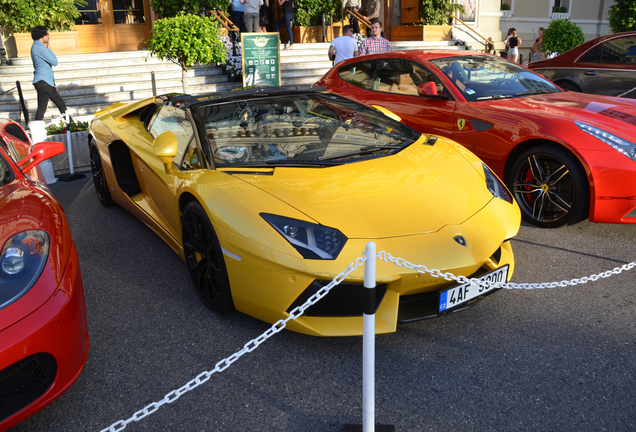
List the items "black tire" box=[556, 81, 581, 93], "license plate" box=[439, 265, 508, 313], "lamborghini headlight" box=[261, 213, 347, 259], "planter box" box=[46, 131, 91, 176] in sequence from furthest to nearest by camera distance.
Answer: "black tire" box=[556, 81, 581, 93] → "planter box" box=[46, 131, 91, 176] → "license plate" box=[439, 265, 508, 313] → "lamborghini headlight" box=[261, 213, 347, 259]

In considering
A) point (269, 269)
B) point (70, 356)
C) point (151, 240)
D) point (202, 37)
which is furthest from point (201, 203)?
point (202, 37)

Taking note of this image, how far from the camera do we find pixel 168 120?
156 inches

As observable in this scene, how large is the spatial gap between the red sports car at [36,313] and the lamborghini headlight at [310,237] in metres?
0.96

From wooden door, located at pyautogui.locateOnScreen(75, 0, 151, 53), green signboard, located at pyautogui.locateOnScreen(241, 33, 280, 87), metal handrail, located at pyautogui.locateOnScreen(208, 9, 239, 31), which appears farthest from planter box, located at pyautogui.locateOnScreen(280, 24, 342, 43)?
green signboard, located at pyautogui.locateOnScreen(241, 33, 280, 87)

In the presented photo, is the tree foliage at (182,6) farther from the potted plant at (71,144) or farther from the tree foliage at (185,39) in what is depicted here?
the potted plant at (71,144)

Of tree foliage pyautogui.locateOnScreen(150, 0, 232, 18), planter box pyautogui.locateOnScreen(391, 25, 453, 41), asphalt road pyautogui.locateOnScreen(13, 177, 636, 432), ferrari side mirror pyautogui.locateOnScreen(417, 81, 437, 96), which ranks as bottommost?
asphalt road pyautogui.locateOnScreen(13, 177, 636, 432)

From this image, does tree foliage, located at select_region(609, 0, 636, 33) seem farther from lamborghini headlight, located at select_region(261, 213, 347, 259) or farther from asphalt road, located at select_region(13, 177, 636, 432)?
lamborghini headlight, located at select_region(261, 213, 347, 259)

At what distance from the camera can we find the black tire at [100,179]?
5.12 meters

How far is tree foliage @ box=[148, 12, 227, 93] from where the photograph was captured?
8.84 metres

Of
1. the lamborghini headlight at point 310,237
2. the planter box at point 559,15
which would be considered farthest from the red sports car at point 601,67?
the planter box at point 559,15

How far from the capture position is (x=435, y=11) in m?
16.7

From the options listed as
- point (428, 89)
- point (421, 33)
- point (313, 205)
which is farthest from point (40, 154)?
point (421, 33)

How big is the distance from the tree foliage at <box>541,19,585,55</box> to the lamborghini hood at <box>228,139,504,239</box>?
46.1 feet

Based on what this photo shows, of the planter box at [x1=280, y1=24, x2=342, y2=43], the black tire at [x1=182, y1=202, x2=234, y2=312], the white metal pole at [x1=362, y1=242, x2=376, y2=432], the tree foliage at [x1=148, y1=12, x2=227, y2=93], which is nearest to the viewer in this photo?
the white metal pole at [x1=362, y1=242, x2=376, y2=432]
